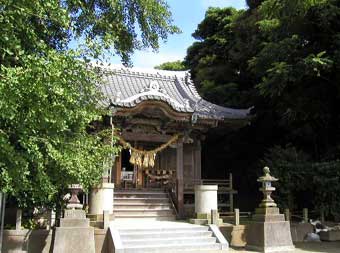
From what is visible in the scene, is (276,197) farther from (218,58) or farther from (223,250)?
(218,58)

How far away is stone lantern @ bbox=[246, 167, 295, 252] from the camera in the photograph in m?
10.7

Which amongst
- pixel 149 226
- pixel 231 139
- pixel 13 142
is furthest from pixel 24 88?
pixel 231 139

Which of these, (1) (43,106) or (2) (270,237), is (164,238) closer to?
(2) (270,237)

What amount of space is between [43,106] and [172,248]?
5.49 meters

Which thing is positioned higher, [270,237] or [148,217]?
[148,217]

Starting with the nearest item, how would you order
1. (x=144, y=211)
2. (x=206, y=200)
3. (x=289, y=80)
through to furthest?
(x=206, y=200) < (x=289, y=80) < (x=144, y=211)

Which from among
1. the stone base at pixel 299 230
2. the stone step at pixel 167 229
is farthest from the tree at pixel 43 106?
the stone base at pixel 299 230

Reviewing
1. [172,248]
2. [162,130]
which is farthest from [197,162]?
[172,248]

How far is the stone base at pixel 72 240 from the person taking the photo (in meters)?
9.20

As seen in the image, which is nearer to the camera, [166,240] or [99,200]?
[166,240]

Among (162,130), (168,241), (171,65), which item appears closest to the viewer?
(168,241)

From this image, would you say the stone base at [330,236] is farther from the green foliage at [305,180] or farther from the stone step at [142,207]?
the stone step at [142,207]

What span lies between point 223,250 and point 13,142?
5.97 metres

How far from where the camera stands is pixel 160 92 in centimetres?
1398
